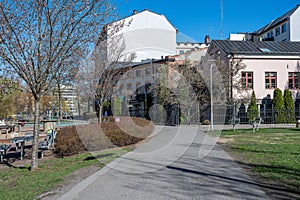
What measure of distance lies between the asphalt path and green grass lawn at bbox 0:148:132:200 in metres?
0.63

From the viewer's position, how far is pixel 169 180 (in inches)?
259

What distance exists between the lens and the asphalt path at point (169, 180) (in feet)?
18.1

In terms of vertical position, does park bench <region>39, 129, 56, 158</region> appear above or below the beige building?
below

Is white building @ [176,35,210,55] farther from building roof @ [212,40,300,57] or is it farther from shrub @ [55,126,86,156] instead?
shrub @ [55,126,86,156]

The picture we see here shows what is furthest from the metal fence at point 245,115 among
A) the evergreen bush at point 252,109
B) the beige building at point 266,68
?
the beige building at point 266,68

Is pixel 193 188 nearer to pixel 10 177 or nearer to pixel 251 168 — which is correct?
pixel 251 168

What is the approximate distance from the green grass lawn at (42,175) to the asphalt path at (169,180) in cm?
63

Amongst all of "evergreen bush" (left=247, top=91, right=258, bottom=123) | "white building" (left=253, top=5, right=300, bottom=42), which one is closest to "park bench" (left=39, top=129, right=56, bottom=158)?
"evergreen bush" (left=247, top=91, right=258, bottom=123)

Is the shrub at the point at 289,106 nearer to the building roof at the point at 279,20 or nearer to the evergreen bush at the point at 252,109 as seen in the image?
the evergreen bush at the point at 252,109

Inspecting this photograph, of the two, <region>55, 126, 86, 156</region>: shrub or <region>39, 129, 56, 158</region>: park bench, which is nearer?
<region>55, 126, 86, 156</region>: shrub

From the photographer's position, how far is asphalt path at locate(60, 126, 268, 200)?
5504mm

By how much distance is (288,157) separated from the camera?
354 inches

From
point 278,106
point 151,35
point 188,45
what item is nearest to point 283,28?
point 151,35

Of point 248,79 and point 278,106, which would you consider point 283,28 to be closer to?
point 248,79
